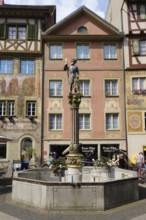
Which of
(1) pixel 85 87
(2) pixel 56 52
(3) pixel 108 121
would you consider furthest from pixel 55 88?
(3) pixel 108 121

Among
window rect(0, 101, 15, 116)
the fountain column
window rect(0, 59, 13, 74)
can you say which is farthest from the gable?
the fountain column

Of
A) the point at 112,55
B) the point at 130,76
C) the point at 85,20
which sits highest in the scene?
the point at 85,20

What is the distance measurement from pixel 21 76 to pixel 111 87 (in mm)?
7715

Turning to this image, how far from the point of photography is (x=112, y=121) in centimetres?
2500

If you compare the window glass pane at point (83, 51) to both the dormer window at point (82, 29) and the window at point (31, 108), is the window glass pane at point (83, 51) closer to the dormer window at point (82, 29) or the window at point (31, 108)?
the dormer window at point (82, 29)

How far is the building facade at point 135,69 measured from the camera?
24.4m

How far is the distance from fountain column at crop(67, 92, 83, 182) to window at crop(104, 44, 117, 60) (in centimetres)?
1446

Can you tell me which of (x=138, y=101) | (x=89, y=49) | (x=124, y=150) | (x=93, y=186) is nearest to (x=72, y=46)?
(x=89, y=49)

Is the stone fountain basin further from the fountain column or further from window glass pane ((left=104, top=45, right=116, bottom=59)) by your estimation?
window glass pane ((left=104, top=45, right=116, bottom=59))

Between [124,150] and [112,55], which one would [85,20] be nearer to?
[112,55]

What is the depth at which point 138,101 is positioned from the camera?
81.6 ft

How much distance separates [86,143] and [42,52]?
28.2 ft

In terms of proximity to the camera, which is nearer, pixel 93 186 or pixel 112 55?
pixel 93 186

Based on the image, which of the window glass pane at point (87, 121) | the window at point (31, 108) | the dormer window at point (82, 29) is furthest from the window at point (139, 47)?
the window at point (31, 108)
